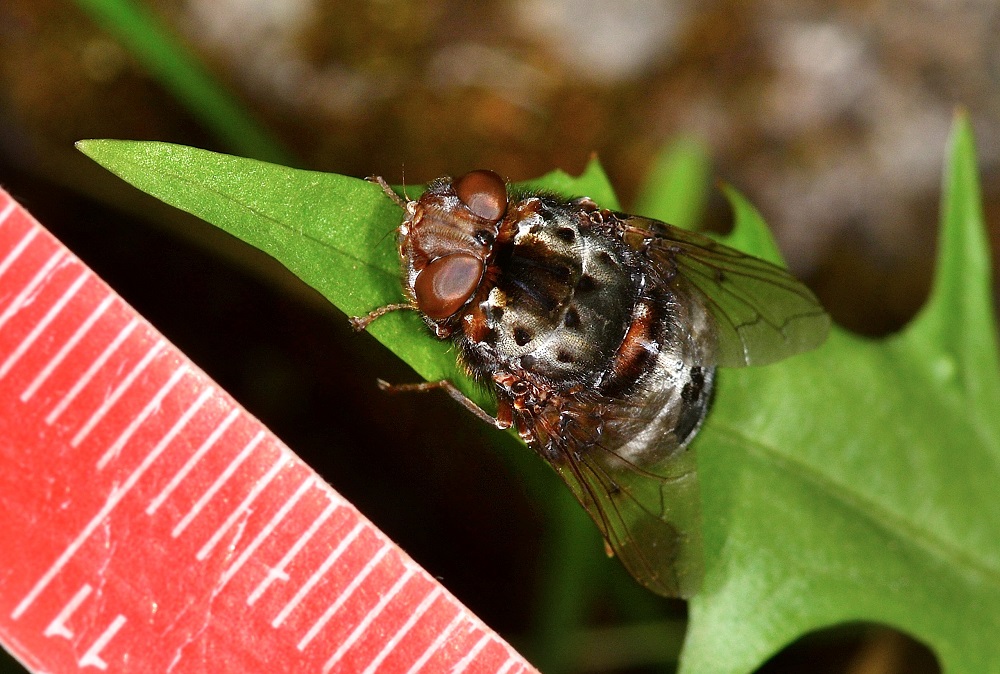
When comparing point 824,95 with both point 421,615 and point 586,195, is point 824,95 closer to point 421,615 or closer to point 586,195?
point 586,195

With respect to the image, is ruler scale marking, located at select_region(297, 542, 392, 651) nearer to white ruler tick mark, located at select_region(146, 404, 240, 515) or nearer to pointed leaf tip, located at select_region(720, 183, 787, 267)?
white ruler tick mark, located at select_region(146, 404, 240, 515)

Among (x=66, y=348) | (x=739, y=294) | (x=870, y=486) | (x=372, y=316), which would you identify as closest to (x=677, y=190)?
(x=739, y=294)

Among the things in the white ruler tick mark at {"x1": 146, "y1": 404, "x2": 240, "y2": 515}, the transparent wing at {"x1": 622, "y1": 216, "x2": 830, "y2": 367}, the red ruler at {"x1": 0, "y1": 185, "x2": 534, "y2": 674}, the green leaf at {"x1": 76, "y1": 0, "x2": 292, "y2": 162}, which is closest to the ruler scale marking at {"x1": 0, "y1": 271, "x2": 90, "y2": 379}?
the red ruler at {"x1": 0, "y1": 185, "x2": 534, "y2": 674}

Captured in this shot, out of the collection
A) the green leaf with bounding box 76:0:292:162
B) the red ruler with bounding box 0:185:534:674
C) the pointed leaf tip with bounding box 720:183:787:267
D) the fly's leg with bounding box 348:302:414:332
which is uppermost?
the pointed leaf tip with bounding box 720:183:787:267

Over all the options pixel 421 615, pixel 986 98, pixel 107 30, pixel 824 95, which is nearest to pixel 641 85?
pixel 824 95

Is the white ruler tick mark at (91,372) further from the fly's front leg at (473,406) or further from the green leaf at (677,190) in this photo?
the green leaf at (677,190)

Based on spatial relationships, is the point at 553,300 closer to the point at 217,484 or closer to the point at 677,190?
the point at 217,484
